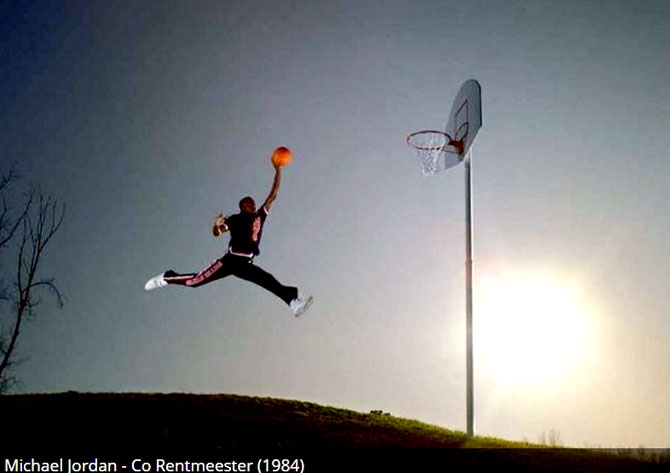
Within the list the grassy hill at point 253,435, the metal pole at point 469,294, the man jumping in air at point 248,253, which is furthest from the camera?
the metal pole at point 469,294

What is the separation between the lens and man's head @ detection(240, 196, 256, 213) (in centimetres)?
1466

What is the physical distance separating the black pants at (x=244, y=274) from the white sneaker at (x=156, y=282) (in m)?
0.92

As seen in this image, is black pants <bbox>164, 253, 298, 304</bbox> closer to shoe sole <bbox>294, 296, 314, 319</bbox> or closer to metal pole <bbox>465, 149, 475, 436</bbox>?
shoe sole <bbox>294, 296, 314, 319</bbox>

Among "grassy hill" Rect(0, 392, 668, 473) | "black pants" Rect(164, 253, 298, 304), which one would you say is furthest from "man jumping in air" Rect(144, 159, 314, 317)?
"grassy hill" Rect(0, 392, 668, 473)

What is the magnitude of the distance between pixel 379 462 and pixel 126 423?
6.16 meters

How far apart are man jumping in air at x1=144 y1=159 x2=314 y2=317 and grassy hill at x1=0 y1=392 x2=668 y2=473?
292cm

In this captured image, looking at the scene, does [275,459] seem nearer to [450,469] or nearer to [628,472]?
[450,469]

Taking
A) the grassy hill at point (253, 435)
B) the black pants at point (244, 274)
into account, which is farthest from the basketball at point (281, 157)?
the grassy hill at point (253, 435)

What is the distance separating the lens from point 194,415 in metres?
18.8

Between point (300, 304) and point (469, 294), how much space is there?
4.74 meters

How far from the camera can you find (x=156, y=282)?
1569cm

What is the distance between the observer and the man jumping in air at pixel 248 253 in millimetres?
14484

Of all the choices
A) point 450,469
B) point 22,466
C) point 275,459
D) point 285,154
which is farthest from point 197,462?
point 285,154

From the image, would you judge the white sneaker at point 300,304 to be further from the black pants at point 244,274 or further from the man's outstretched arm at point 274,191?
the man's outstretched arm at point 274,191
